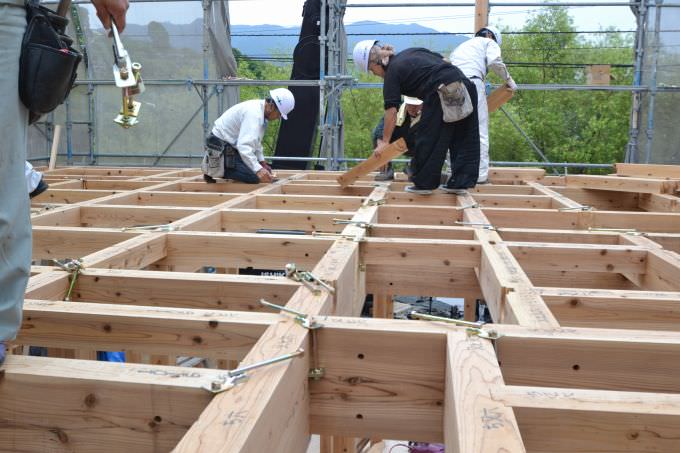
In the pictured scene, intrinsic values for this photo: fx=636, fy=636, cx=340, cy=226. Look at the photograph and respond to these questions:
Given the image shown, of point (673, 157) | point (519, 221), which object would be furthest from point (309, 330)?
point (673, 157)

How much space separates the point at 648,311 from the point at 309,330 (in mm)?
1200

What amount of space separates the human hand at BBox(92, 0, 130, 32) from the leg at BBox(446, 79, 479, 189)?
370cm

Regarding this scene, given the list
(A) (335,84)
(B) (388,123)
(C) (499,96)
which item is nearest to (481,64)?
(C) (499,96)

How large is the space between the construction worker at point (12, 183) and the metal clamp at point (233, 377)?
0.55 metres

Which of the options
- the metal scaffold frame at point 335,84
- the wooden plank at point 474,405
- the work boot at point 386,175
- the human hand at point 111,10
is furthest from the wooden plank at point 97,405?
the metal scaffold frame at point 335,84

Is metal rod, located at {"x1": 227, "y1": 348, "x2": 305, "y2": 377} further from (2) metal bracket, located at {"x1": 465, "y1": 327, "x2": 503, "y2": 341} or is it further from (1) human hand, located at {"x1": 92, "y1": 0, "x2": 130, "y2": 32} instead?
(1) human hand, located at {"x1": 92, "y1": 0, "x2": 130, "y2": 32}

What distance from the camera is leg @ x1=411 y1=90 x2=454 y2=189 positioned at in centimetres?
507

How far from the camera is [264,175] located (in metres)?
5.99

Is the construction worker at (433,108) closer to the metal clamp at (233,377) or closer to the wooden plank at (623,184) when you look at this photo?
the wooden plank at (623,184)

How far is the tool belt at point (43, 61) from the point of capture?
1555 millimetres

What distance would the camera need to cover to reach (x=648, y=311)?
2.16m

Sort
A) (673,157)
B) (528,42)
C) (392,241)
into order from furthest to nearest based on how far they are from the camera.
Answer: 1. (528,42)
2. (673,157)
3. (392,241)

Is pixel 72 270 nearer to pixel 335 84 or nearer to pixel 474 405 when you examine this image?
pixel 474 405

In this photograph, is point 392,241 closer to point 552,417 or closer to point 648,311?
point 648,311
